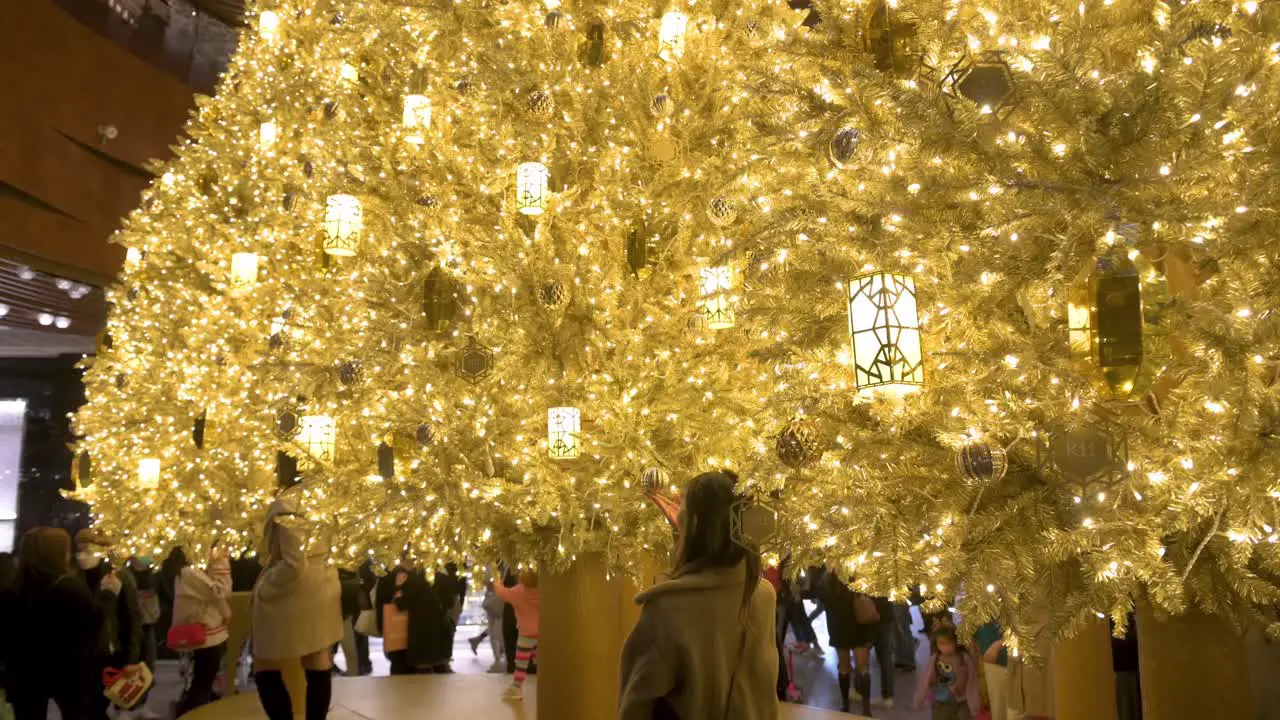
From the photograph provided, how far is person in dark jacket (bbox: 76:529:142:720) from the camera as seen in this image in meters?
7.97

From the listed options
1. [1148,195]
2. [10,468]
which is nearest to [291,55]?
[1148,195]

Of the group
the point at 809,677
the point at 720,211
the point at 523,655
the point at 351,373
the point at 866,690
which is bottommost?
the point at 809,677

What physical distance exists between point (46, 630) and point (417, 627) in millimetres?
3383

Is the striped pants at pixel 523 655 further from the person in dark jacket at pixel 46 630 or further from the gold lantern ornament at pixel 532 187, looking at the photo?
the gold lantern ornament at pixel 532 187

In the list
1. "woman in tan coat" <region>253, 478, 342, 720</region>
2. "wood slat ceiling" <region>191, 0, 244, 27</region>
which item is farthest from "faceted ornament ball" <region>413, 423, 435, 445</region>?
"wood slat ceiling" <region>191, 0, 244, 27</region>

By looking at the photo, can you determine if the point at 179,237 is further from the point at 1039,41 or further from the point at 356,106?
the point at 1039,41

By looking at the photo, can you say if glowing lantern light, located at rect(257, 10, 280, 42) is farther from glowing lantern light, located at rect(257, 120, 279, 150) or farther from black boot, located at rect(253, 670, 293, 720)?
black boot, located at rect(253, 670, 293, 720)

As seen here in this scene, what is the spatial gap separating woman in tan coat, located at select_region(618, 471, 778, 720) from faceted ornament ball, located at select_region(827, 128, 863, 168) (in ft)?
3.49

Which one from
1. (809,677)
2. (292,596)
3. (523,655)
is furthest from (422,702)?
(809,677)

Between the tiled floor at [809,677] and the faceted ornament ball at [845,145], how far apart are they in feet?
18.1

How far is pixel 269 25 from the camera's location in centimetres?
929

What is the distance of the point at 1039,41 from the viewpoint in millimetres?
3000

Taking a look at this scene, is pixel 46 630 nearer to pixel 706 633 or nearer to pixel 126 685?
pixel 126 685

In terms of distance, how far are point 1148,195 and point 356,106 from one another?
5166mm
